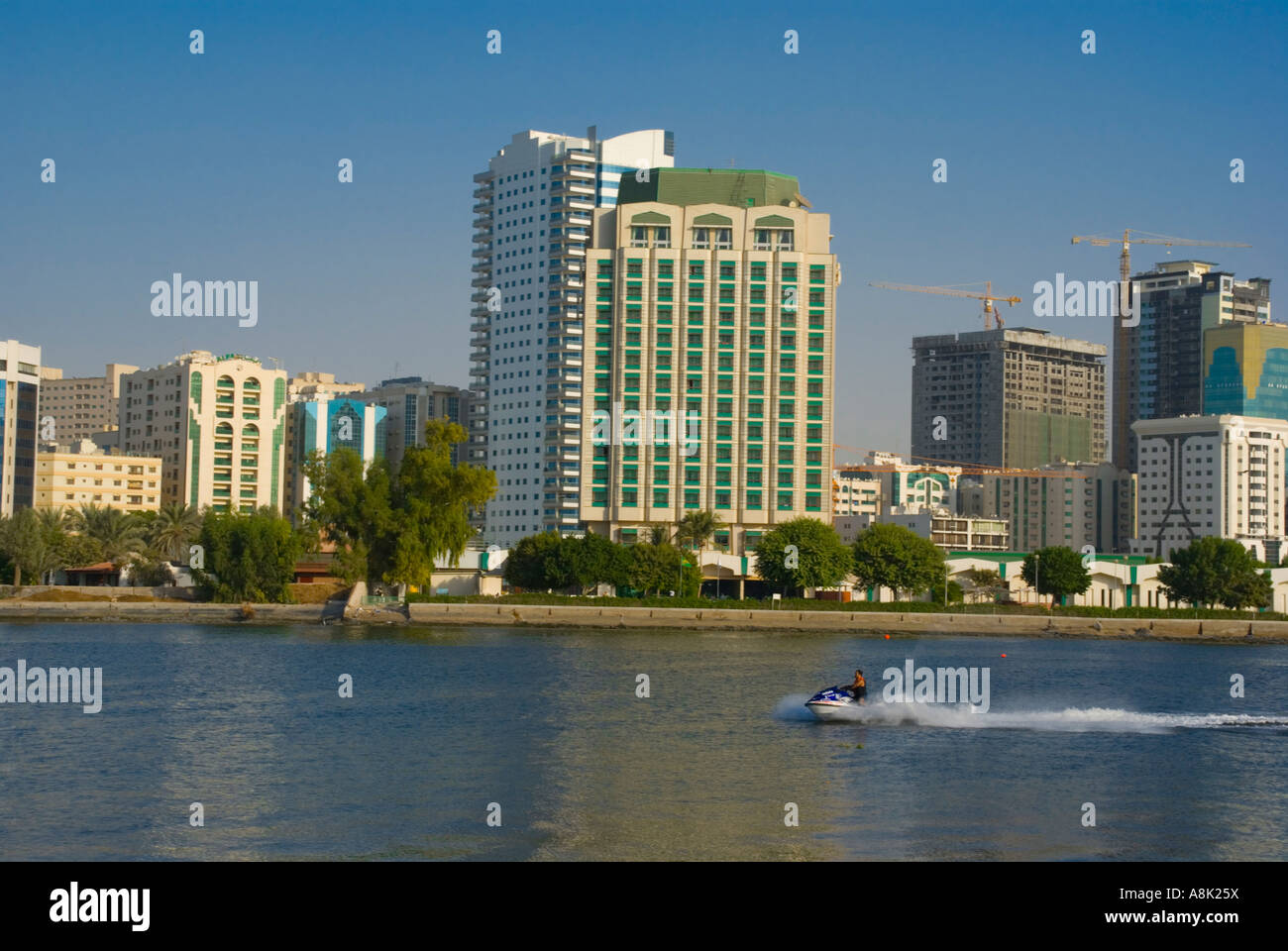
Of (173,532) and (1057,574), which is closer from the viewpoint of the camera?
(173,532)

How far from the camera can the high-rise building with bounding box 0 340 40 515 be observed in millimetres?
192000

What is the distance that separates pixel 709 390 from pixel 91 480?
8973 centimetres

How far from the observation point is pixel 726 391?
170m

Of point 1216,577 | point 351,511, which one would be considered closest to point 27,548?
point 351,511

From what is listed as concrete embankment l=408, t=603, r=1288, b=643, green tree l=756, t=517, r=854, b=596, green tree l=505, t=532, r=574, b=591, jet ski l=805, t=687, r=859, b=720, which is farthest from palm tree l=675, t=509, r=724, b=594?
jet ski l=805, t=687, r=859, b=720

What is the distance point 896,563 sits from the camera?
153 meters

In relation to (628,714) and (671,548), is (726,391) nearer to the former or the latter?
(671,548)

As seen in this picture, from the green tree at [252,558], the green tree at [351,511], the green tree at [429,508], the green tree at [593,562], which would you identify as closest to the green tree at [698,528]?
the green tree at [593,562]

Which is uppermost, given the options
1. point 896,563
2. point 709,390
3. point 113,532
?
point 709,390

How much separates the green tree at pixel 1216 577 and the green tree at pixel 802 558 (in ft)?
138

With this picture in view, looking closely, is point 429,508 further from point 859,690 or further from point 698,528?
point 859,690

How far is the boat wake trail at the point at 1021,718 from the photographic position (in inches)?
2359

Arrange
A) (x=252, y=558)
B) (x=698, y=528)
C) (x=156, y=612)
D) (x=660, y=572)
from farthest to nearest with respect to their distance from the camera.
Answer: (x=698, y=528) → (x=660, y=572) → (x=252, y=558) → (x=156, y=612)

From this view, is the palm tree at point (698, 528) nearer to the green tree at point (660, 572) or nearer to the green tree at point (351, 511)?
the green tree at point (660, 572)
